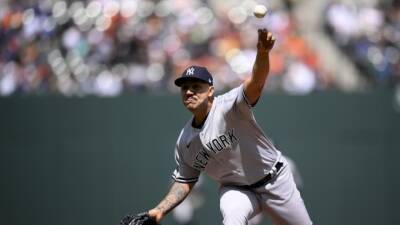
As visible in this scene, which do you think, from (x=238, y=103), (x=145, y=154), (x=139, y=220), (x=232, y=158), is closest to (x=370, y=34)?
(x=145, y=154)

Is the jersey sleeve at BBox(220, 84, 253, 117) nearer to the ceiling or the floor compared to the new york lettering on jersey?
nearer to the ceiling

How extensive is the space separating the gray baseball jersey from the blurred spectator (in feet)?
14.4

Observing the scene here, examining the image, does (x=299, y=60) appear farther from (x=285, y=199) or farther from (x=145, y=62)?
(x=285, y=199)

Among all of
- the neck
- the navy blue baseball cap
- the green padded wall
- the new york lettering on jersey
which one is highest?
the navy blue baseball cap

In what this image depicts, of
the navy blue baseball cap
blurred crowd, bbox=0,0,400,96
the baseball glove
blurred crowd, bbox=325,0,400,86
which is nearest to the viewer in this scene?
the baseball glove

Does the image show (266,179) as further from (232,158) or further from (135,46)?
(135,46)

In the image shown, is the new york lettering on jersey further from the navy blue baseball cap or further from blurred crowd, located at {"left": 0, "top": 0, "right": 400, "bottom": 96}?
blurred crowd, located at {"left": 0, "top": 0, "right": 400, "bottom": 96}

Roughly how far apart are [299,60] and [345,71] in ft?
2.40

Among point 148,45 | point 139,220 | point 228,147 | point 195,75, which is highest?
point 148,45

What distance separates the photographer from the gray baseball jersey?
5.91 m

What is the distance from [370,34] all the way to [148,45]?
354 centimetres

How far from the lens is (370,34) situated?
37.4 ft

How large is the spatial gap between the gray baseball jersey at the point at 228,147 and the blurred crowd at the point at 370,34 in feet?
15.7

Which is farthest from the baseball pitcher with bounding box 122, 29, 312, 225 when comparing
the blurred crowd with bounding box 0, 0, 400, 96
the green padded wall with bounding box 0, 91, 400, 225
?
the blurred crowd with bounding box 0, 0, 400, 96
